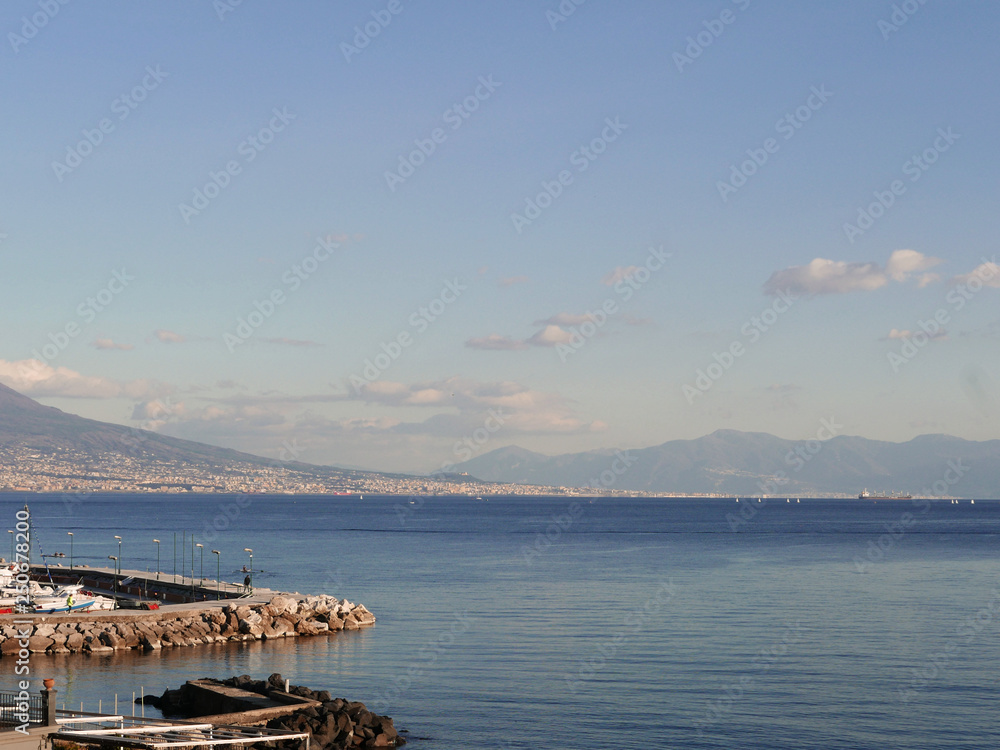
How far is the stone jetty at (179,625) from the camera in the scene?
56.4 meters

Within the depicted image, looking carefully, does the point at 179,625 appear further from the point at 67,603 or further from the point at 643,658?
the point at 643,658

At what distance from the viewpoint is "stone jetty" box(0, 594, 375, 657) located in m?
56.4

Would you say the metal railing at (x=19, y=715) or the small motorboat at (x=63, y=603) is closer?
the metal railing at (x=19, y=715)

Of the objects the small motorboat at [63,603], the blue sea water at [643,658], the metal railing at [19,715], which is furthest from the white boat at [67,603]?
the metal railing at [19,715]

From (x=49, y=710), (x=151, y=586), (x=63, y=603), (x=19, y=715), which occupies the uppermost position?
(x=151, y=586)

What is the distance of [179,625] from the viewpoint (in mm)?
60281

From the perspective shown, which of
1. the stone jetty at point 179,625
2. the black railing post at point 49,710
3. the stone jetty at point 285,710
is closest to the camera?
the black railing post at point 49,710

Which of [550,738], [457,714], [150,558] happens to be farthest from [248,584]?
[150,558]

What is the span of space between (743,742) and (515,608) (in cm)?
3874

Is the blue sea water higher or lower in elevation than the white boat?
lower

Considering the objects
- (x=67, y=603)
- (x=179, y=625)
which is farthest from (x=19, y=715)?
(x=67, y=603)

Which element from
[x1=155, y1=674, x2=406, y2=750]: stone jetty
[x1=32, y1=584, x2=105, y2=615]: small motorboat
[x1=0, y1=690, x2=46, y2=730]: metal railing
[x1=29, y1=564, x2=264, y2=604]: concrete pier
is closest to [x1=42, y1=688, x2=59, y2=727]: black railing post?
[x1=0, y1=690, x2=46, y2=730]: metal railing

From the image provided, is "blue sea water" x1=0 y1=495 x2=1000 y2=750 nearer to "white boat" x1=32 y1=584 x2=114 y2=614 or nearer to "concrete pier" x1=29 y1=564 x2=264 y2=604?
"concrete pier" x1=29 y1=564 x2=264 y2=604

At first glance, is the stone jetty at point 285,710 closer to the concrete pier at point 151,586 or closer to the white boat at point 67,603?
the white boat at point 67,603
